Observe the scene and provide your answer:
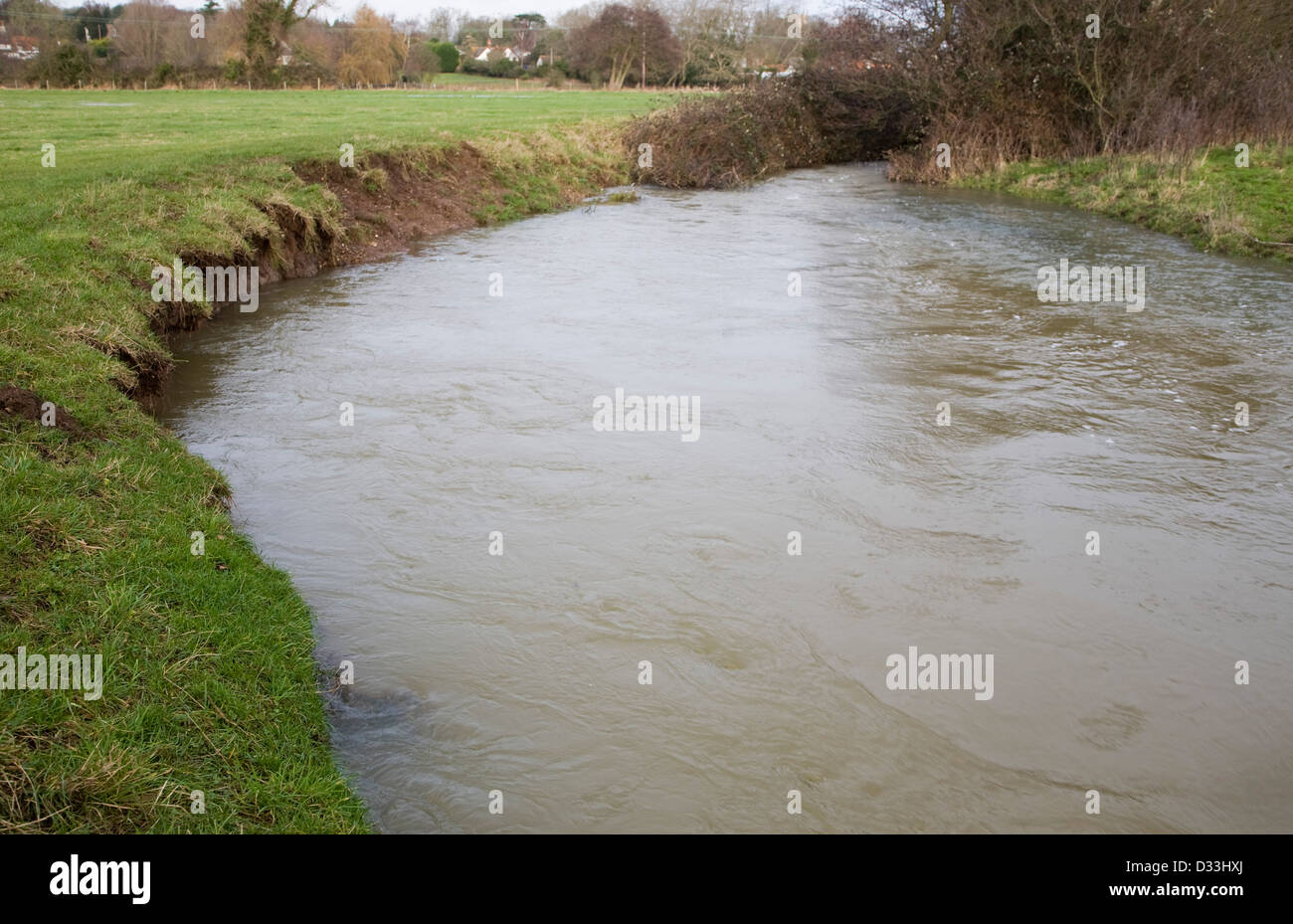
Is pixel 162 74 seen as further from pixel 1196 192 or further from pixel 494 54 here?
pixel 1196 192

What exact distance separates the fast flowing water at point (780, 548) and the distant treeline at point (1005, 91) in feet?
39.0

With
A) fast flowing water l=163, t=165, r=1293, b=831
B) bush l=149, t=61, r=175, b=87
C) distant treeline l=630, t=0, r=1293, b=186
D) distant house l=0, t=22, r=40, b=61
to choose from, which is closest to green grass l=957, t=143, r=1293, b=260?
distant treeline l=630, t=0, r=1293, b=186

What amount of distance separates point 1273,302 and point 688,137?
1645 centimetres

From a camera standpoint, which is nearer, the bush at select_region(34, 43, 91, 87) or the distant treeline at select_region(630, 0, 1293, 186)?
the distant treeline at select_region(630, 0, 1293, 186)

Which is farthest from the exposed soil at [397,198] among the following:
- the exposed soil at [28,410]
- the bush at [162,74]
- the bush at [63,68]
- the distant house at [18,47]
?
the distant house at [18,47]

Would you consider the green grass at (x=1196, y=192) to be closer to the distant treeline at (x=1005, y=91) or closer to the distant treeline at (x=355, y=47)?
the distant treeline at (x=1005, y=91)

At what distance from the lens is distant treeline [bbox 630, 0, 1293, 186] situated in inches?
870

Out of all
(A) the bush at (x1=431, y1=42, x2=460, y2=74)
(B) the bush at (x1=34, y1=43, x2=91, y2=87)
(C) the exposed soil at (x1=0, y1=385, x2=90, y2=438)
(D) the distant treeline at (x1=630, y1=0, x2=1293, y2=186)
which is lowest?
(C) the exposed soil at (x1=0, y1=385, x2=90, y2=438)

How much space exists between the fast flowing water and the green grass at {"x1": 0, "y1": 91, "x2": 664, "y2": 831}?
16.2 inches

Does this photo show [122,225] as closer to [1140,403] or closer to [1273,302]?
[1140,403]

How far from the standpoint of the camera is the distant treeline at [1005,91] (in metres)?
22.1

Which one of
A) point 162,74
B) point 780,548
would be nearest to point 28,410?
point 780,548

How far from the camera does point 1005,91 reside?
82.5 feet

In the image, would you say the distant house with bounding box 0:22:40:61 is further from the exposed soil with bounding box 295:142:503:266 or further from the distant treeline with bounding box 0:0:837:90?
the exposed soil with bounding box 295:142:503:266
